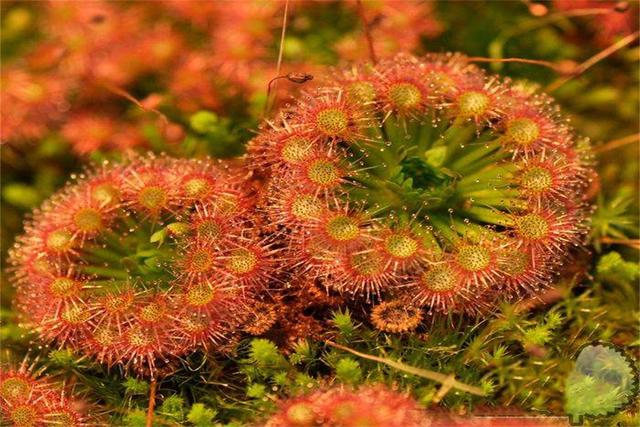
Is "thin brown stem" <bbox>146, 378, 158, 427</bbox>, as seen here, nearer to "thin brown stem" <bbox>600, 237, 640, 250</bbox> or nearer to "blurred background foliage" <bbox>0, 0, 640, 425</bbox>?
"blurred background foliage" <bbox>0, 0, 640, 425</bbox>

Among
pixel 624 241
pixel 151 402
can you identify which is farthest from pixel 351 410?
pixel 624 241

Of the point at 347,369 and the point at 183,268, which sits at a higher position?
the point at 183,268

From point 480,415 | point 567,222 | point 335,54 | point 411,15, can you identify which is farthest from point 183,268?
point 411,15

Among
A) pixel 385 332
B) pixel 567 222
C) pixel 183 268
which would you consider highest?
pixel 567 222

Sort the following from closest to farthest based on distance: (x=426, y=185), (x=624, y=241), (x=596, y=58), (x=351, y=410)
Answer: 1. (x=351, y=410)
2. (x=426, y=185)
3. (x=624, y=241)
4. (x=596, y=58)

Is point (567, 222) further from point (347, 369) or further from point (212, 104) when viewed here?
point (212, 104)

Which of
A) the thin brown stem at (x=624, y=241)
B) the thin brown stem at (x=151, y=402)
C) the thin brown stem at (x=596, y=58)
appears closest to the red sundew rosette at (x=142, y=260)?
the thin brown stem at (x=151, y=402)

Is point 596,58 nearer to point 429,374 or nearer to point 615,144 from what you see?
point 615,144

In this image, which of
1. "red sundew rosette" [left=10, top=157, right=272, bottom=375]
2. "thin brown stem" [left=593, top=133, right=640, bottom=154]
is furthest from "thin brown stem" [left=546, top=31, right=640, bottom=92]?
"red sundew rosette" [left=10, top=157, right=272, bottom=375]

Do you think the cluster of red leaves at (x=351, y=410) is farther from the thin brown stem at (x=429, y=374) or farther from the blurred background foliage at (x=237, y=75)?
the blurred background foliage at (x=237, y=75)

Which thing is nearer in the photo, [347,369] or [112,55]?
[347,369]
